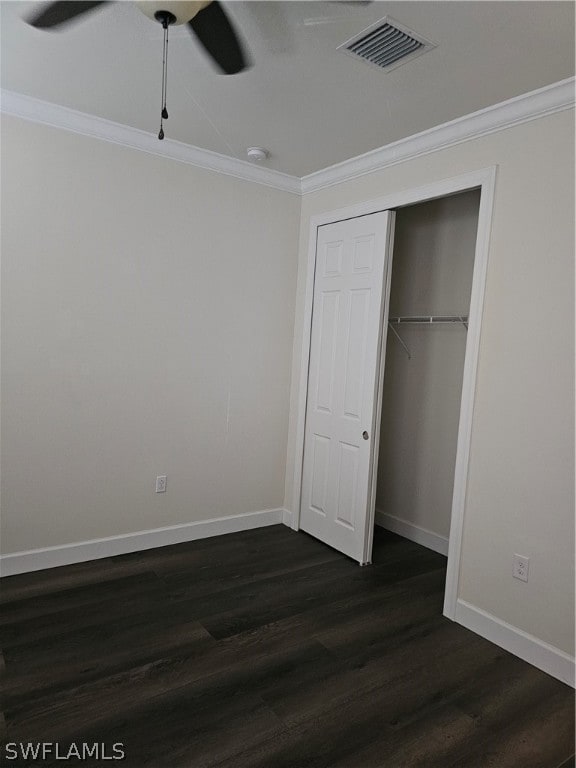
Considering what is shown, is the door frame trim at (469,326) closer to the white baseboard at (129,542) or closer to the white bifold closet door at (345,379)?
the white bifold closet door at (345,379)

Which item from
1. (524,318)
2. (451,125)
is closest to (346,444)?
(524,318)

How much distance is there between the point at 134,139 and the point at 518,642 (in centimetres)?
347

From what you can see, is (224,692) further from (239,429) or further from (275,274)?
(275,274)

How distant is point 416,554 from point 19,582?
2524mm

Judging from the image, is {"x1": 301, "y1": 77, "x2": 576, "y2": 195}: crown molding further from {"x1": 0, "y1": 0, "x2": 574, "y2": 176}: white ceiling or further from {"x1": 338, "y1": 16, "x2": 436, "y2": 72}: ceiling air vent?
{"x1": 338, "y1": 16, "x2": 436, "y2": 72}: ceiling air vent

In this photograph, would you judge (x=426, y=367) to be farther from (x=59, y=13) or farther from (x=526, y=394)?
(x=59, y=13)

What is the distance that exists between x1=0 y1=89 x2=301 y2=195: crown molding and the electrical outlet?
2.90 metres

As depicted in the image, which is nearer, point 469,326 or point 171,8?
point 171,8

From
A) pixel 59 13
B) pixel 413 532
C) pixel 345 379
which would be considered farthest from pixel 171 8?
pixel 413 532

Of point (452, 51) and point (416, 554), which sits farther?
point (416, 554)

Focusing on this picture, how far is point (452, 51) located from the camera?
7.04ft

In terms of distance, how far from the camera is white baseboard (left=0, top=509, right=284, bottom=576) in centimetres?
308

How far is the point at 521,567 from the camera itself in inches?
99.8

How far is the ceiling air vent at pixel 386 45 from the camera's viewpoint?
2023 mm
